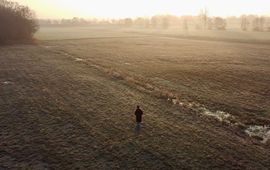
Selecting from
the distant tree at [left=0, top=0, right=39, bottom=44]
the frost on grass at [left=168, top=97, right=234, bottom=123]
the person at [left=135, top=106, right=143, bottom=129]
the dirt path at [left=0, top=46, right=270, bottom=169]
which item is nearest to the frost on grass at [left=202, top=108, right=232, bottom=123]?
the frost on grass at [left=168, top=97, right=234, bottom=123]

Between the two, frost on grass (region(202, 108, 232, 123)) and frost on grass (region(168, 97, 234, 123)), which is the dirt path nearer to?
frost on grass (region(168, 97, 234, 123))

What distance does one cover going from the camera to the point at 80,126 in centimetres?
2173

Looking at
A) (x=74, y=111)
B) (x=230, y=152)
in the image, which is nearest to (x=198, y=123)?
(x=230, y=152)

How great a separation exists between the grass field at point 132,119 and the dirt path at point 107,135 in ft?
0.18

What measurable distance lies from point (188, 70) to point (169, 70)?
2646mm

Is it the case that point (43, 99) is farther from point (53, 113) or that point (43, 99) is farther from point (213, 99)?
point (213, 99)

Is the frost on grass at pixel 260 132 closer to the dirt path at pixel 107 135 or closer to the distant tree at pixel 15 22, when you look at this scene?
the dirt path at pixel 107 135

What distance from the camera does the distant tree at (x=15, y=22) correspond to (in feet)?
A: 275

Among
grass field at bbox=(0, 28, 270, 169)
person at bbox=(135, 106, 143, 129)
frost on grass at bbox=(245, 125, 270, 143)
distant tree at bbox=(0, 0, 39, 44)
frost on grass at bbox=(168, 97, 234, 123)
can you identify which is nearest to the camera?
grass field at bbox=(0, 28, 270, 169)

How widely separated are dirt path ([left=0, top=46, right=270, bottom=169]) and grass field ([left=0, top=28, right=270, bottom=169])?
54 millimetres

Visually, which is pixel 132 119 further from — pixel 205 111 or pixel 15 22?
pixel 15 22

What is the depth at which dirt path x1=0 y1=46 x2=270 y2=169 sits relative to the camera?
55.4 ft

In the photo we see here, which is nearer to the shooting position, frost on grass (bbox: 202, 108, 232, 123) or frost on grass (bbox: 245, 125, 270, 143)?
frost on grass (bbox: 245, 125, 270, 143)

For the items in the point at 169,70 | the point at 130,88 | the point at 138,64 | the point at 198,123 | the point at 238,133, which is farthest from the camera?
the point at 138,64
